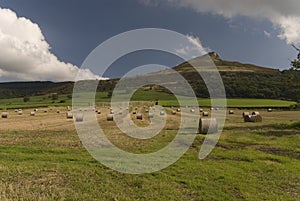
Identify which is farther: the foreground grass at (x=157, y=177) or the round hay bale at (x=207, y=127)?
the round hay bale at (x=207, y=127)

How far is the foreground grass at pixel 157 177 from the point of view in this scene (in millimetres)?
9703

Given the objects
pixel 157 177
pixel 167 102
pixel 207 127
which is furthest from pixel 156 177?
pixel 167 102

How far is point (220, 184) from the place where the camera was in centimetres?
1080

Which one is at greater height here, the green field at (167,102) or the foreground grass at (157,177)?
the green field at (167,102)

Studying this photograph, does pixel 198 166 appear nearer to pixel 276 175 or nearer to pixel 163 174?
pixel 163 174

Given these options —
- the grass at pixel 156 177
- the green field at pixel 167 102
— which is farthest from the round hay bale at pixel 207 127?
the green field at pixel 167 102

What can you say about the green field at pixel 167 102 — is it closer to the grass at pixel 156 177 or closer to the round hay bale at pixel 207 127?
the round hay bale at pixel 207 127

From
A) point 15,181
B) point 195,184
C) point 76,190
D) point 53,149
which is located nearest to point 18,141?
point 53,149

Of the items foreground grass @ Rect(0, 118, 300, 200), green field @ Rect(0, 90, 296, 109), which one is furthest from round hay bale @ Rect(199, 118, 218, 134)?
green field @ Rect(0, 90, 296, 109)

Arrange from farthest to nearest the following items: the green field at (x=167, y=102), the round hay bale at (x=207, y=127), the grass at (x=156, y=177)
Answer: the green field at (x=167, y=102) < the round hay bale at (x=207, y=127) < the grass at (x=156, y=177)

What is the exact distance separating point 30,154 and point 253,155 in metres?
11.7

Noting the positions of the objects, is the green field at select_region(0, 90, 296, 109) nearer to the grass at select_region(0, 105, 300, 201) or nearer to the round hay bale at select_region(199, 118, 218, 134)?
the round hay bale at select_region(199, 118, 218, 134)

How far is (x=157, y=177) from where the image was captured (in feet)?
38.6

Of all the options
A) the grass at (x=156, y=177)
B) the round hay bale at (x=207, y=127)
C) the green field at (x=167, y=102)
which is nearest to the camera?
the grass at (x=156, y=177)
